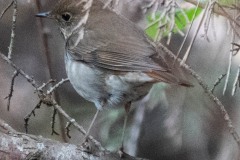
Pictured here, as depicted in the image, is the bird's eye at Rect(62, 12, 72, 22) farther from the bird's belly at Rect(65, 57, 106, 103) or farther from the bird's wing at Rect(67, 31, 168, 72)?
the bird's belly at Rect(65, 57, 106, 103)

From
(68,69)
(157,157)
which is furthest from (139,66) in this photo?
(157,157)

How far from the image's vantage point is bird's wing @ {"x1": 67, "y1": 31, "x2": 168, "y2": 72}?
4.11 m

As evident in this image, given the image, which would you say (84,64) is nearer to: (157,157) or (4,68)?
(157,157)

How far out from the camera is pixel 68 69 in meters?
4.39

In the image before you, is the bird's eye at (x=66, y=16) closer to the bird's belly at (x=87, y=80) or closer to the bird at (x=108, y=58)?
the bird at (x=108, y=58)

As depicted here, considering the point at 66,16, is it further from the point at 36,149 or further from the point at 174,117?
the point at 174,117

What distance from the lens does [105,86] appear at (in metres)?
4.22

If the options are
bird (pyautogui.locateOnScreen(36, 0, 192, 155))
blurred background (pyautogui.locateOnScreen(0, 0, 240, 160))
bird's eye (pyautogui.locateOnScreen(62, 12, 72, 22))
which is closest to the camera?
bird (pyautogui.locateOnScreen(36, 0, 192, 155))

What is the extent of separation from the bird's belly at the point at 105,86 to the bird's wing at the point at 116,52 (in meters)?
0.06

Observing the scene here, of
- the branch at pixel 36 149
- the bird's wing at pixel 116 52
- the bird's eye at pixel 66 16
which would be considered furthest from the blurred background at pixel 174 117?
the branch at pixel 36 149

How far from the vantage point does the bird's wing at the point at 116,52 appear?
162 inches

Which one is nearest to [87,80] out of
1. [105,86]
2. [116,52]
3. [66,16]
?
[105,86]

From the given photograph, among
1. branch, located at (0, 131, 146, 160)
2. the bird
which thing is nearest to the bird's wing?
the bird

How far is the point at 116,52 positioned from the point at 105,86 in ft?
0.71
